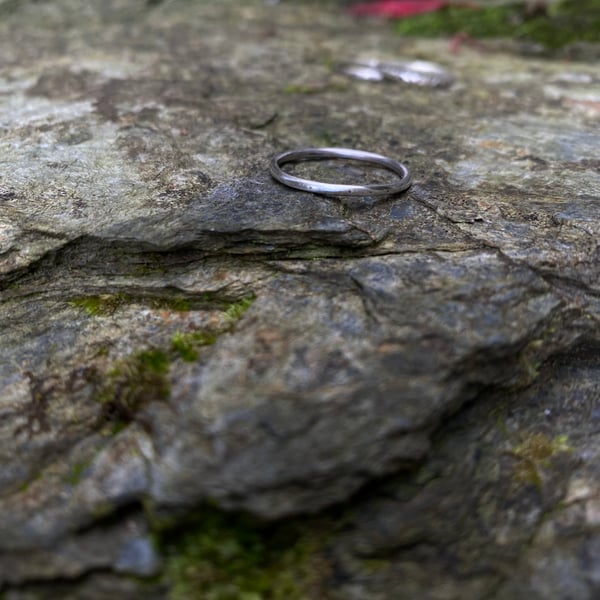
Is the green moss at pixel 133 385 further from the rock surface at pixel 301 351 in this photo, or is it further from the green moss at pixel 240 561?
the green moss at pixel 240 561

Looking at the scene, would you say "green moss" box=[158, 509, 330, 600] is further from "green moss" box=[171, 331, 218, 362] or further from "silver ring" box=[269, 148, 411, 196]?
→ "silver ring" box=[269, 148, 411, 196]

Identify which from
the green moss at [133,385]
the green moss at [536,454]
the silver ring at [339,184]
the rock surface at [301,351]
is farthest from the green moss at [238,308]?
the green moss at [536,454]

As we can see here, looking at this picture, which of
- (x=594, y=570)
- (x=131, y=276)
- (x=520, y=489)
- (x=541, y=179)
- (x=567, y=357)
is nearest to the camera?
(x=594, y=570)

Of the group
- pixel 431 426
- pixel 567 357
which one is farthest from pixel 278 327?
pixel 567 357

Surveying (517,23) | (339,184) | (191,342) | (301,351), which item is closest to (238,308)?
(191,342)

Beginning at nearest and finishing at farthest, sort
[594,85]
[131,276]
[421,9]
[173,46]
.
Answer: [131,276]
[594,85]
[173,46]
[421,9]

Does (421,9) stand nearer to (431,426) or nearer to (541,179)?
(541,179)

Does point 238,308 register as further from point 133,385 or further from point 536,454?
point 536,454
